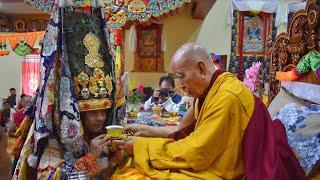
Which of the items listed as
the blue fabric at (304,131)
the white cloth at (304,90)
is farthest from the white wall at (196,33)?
the blue fabric at (304,131)

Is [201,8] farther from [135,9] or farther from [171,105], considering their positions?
[171,105]

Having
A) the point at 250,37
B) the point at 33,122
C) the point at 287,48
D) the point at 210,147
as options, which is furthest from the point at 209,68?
the point at 250,37

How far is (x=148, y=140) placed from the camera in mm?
1817

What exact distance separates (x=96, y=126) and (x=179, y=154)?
41 cm

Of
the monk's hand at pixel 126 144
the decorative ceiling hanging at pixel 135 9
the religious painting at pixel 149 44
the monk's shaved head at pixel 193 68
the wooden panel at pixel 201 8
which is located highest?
the wooden panel at pixel 201 8

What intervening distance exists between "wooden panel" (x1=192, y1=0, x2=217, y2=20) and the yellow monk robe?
579 centimetres

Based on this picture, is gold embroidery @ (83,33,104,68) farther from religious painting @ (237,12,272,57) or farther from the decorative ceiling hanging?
religious painting @ (237,12,272,57)

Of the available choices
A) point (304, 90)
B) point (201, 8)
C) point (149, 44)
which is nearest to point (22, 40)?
point (149, 44)

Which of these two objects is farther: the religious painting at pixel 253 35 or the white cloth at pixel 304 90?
the religious painting at pixel 253 35

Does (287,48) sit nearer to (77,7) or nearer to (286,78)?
(286,78)

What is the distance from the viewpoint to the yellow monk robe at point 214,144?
165cm

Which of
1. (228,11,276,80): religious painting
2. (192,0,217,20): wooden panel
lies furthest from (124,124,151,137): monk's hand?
(228,11,276,80): religious painting

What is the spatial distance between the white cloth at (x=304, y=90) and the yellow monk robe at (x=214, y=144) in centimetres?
75

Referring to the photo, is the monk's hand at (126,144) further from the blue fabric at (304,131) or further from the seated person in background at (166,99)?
the seated person in background at (166,99)
